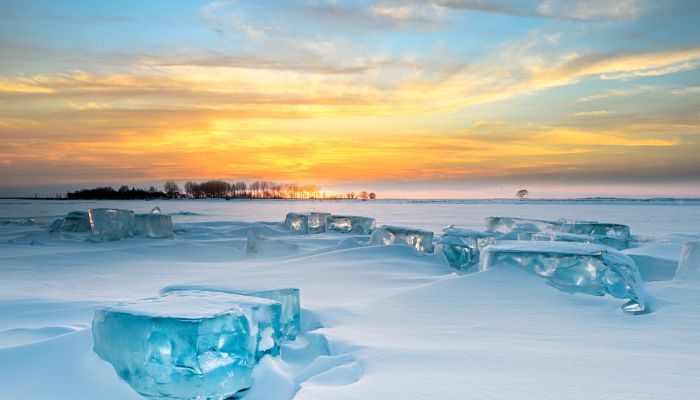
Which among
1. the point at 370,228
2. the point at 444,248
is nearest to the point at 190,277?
the point at 444,248

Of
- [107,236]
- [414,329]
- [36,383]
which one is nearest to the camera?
[36,383]

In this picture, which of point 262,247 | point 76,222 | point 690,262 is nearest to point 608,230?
point 690,262

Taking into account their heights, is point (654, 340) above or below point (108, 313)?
below

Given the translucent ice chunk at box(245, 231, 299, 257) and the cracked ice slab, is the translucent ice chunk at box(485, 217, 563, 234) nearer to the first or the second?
the cracked ice slab

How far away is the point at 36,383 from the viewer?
1.68 metres

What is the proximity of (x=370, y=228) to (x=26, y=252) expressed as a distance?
569 centimetres

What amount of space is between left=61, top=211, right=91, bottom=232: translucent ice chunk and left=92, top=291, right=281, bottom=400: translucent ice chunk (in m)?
8.30

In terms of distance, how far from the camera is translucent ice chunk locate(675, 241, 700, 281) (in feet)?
11.8

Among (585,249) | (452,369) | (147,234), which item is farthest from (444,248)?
(147,234)

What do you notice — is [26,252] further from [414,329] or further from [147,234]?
[414,329]

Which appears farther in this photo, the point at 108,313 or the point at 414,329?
the point at 414,329

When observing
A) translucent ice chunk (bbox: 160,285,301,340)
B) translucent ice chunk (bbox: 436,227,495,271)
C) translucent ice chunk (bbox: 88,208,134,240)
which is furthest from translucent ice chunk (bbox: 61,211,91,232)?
translucent ice chunk (bbox: 160,285,301,340)

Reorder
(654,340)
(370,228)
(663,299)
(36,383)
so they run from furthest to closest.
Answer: (370,228) → (663,299) → (654,340) → (36,383)

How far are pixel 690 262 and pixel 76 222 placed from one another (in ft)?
31.1
